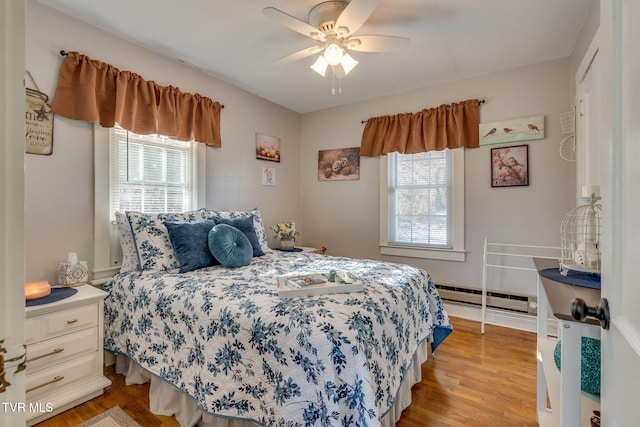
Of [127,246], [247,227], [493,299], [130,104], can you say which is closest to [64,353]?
[127,246]

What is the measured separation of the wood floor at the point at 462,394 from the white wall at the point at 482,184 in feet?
2.93

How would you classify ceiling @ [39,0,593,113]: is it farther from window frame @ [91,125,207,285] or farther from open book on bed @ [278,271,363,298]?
open book on bed @ [278,271,363,298]

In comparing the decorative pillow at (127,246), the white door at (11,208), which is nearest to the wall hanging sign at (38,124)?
the decorative pillow at (127,246)

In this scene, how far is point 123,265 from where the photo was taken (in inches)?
89.0

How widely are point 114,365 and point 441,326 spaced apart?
8.21 feet

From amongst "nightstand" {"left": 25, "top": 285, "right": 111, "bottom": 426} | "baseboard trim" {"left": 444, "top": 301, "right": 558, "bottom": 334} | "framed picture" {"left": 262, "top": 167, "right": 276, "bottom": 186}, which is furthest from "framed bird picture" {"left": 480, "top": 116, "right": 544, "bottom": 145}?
"nightstand" {"left": 25, "top": 285, "right": 111, "bottom": 426}

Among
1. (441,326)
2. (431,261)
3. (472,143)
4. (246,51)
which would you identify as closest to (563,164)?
(472,143)

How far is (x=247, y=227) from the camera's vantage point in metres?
2.71

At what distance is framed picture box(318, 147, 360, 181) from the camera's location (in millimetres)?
3896

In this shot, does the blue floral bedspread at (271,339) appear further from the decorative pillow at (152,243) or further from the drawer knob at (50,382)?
the drawer knob at (50,382)

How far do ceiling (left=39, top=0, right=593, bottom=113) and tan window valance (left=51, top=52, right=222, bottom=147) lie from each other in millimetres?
336

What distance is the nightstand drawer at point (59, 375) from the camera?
165 centimetres

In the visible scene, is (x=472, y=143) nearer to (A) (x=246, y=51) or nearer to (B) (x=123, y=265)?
(A) (x=246, y=51)

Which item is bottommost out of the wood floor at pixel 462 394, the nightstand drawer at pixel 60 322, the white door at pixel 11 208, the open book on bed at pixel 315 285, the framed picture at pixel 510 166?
the wood floor at pixel 462 394
